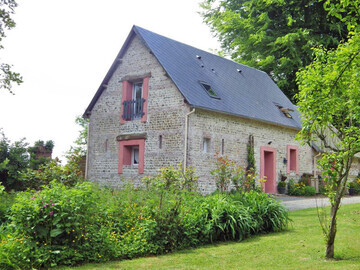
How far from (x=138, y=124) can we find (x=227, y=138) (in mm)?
3763

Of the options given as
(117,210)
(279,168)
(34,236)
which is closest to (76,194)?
(34,236)

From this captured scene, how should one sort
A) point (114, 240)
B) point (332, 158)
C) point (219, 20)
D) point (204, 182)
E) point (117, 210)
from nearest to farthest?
point (332, 158) < point (114, 240) < point (117, 210) < point (204, 182) < point (219, 20)

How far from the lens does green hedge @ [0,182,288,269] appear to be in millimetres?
6387

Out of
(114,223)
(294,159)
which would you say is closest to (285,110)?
(294,159)

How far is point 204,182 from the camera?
16.0 meters

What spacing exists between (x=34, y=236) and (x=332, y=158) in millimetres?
4831

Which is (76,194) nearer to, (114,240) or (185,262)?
(114,240)

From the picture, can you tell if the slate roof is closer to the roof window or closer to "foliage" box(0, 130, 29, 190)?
the roof window

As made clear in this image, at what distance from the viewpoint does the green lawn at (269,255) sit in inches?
254

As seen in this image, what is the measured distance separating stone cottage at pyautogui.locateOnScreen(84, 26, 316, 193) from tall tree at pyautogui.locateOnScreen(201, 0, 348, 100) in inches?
313

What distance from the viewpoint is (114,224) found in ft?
25.4

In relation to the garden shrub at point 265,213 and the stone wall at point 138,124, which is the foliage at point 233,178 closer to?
the garden shrub at point 265,213

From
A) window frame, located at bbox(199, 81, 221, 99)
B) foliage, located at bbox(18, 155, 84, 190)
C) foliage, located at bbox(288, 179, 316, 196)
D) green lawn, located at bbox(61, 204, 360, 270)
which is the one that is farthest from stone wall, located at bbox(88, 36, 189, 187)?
foliage, located at bbox(288, 179, 316, 196)

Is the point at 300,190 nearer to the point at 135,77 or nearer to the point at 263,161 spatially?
the point at 263,161
